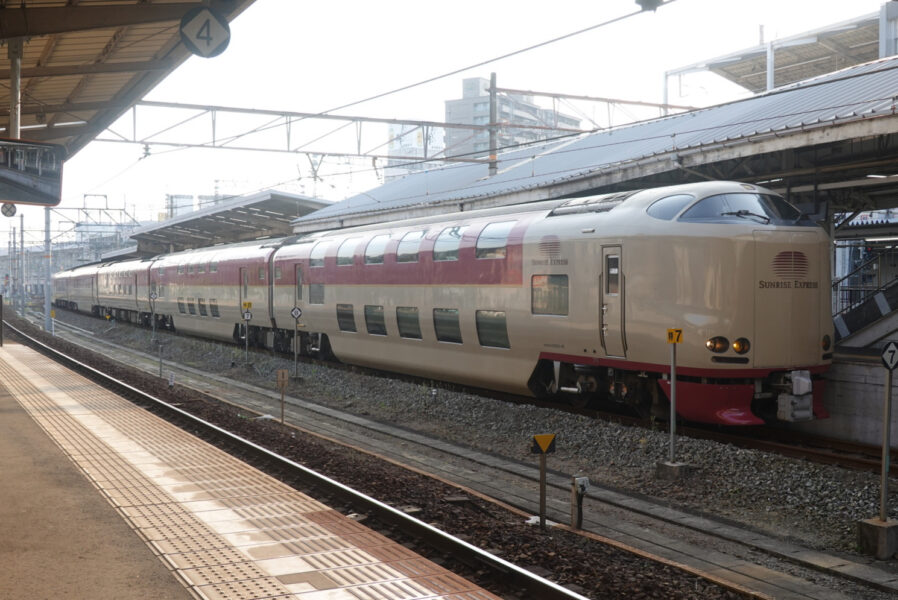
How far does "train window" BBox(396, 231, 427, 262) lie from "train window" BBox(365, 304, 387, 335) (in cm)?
139

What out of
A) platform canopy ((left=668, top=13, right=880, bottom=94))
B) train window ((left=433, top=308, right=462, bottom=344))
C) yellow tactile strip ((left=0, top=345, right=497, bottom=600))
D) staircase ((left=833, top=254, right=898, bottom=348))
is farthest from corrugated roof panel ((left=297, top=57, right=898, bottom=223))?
platform canopy ((left=668, top=13, right=880, bottom=94))

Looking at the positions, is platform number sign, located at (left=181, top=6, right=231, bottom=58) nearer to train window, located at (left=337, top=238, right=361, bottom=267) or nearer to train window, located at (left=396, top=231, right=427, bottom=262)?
train window, located at (left=396, top=231, right=427, bottom=262)

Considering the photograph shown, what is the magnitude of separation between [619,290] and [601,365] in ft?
4.10

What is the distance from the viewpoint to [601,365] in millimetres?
12766

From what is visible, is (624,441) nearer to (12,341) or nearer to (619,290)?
(619,290)

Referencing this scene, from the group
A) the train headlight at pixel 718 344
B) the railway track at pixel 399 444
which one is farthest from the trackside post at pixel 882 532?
the train headlight at pixel 718 344

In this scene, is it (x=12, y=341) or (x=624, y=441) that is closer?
(x=624, y=441)

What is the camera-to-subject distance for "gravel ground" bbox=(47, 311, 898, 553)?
9398 mm

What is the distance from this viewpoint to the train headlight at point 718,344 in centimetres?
1136

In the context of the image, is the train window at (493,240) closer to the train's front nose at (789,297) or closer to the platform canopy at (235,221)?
the train's front nose at (789,297)

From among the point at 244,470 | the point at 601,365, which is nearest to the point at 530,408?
the point at 601,365

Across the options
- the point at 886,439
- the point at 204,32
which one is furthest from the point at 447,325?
the point at 886,439

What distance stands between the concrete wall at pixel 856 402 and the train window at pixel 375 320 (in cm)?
917

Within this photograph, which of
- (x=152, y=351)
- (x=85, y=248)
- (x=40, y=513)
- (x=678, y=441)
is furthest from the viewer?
(x=85, y=248)
